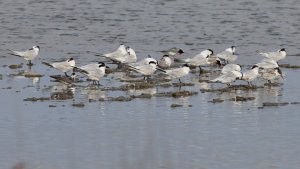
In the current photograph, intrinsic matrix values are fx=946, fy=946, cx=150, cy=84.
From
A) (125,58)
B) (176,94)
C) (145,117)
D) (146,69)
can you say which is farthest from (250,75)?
(145,117)

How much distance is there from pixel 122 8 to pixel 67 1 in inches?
168

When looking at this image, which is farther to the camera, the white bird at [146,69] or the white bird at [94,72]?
the white bird at [146,69]

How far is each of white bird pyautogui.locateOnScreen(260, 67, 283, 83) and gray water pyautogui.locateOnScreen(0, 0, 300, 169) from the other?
24cm

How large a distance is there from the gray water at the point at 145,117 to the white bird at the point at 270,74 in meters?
0.24

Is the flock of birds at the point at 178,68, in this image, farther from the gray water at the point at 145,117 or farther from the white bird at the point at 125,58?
the gray water at the point at 145,117

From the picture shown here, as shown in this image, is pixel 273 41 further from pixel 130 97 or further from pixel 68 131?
pixel 68 131

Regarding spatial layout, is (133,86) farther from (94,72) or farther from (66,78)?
(66,78)

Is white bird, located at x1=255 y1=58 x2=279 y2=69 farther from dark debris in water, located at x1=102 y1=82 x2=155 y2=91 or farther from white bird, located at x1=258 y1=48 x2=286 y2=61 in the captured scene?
dark debris in water, located at x1=102 y1=82 x2=155 y2=91

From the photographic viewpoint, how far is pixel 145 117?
634 inches

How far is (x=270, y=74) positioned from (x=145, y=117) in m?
5.29

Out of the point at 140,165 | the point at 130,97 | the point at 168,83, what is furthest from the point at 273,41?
the point at 140,165

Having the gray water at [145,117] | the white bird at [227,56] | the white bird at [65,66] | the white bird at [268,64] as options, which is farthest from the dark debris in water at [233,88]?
the white bird at [227,56]

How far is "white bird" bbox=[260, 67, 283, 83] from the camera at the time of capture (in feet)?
67.2

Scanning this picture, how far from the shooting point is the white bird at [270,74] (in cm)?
2048
